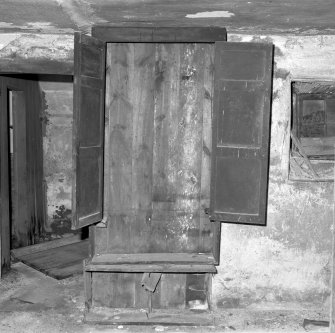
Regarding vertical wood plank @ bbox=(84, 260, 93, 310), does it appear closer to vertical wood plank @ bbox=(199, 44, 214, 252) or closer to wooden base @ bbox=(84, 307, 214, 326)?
wooden base @ bbox=(84, 307, 214, 326)

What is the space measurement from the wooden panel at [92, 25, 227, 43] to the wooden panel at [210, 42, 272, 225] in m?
0.15

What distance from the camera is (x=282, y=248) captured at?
412cm

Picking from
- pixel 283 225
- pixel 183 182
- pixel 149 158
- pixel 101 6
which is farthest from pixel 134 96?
pixel 283 225

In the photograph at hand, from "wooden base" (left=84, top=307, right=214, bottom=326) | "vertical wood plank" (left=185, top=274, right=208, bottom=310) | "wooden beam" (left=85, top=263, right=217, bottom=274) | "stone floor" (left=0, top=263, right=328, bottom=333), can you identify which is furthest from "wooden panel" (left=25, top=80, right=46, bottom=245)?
"vertical wood plank" (left=185, top=274, right=208, bottom=310)

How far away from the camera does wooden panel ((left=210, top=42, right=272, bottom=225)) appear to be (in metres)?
3.54

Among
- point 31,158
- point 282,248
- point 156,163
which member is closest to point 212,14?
point 156,163

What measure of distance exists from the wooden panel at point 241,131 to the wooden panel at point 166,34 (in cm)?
15

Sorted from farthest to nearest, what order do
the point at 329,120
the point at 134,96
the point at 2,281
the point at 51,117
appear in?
the point at 51,117
the point at 329,120
the point at 2,281
the point at 134,96

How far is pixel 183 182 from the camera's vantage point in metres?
4.11

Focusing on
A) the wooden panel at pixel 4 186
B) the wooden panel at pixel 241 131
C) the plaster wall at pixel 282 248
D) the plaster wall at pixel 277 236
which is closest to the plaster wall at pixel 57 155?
the wooden panel at pixel 4 186

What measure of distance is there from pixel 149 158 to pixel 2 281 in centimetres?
220

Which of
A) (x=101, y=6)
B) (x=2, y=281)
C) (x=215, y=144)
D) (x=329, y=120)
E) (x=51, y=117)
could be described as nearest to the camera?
(x=101, y=6)

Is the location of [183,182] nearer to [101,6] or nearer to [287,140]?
[287,140]

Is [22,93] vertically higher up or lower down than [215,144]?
higher up
